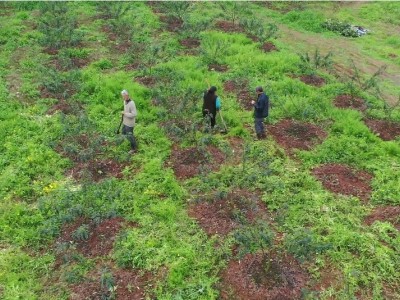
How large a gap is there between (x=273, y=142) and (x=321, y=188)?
2.04 meters

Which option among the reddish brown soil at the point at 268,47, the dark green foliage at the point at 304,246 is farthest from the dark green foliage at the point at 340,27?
the dark green foliage at the point at 304,246

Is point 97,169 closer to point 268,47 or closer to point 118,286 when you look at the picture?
point 118,286

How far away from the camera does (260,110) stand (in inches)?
440

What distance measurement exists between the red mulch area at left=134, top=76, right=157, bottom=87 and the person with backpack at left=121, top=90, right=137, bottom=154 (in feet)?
10.9

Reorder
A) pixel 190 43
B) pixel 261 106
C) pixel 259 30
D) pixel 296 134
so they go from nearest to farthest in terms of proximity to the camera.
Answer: pixel 261 106 < pixel 296 134 < pixel 190 43 < pixel 259 30

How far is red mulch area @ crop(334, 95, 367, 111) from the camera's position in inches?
524

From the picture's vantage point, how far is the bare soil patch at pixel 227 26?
1856 cm

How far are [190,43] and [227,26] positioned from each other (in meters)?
2.70

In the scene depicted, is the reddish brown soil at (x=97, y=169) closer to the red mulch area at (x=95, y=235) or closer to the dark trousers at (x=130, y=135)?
the dark trousers at (x=130, y=135)

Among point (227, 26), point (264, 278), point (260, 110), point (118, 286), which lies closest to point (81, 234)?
point (118, 286)

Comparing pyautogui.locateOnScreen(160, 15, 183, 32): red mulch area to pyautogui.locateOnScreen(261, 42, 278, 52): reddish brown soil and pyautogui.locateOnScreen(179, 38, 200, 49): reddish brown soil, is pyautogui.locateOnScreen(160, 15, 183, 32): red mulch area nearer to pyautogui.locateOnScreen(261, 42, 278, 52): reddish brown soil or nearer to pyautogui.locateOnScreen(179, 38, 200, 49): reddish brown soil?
pyautogui.locateOnScreen(179, 38, 200, 49): reddish brown soil

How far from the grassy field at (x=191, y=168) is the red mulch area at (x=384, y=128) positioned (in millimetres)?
53

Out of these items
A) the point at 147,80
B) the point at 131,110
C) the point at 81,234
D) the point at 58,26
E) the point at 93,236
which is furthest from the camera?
the point at 58,26

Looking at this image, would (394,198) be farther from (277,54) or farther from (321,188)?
(277,54)
